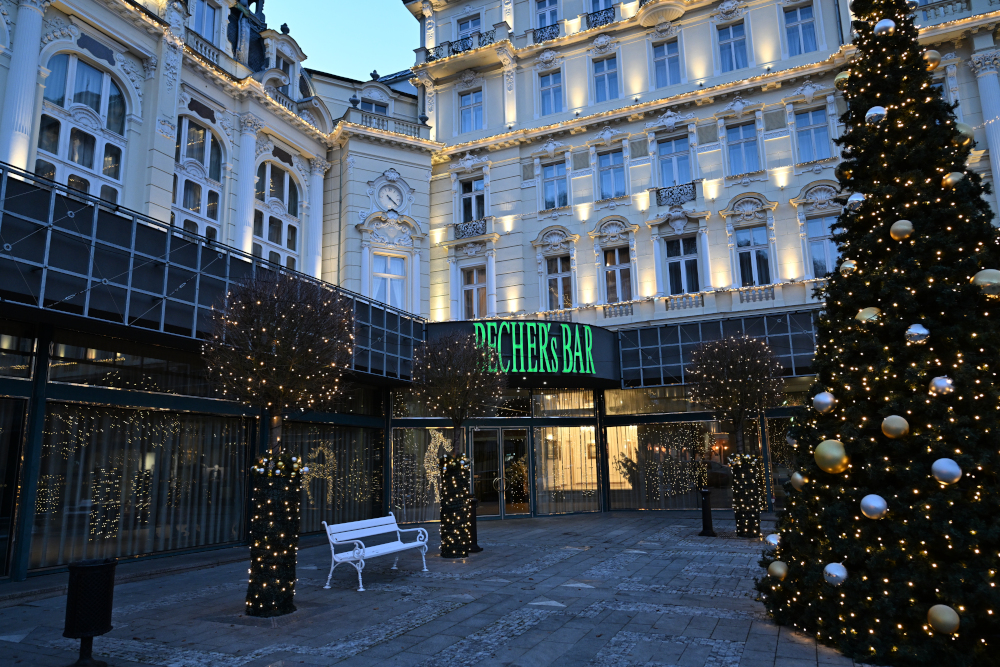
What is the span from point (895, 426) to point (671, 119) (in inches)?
670

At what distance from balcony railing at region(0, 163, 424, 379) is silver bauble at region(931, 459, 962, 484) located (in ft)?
26.5

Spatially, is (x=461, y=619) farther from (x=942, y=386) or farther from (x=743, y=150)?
(x=743, y=150)

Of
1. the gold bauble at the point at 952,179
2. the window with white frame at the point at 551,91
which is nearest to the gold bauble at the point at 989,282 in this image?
the gold bauble at the point at 952,179

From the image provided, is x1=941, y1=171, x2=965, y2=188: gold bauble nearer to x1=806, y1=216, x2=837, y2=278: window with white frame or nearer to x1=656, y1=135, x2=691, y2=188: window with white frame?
x1=806, y1=216, x2=837, y2=278: window with white frame

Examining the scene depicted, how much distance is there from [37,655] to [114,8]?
13458 millimetres

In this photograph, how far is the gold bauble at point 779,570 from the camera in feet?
21.0

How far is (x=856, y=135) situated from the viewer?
21.7ft

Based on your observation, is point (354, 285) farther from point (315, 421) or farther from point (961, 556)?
point (961, 556)

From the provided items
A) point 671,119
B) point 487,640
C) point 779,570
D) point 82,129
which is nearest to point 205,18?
point 82,129

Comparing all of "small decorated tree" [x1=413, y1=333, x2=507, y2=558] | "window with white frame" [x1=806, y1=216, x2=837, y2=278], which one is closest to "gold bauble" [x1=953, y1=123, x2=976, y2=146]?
"small decorated tree" [x1=413, y1=333, x2=507, y2=558]

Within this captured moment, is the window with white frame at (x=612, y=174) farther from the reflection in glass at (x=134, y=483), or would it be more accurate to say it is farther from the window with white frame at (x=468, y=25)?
the reflection in glass at (x=134, y=483)

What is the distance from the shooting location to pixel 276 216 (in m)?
19.3

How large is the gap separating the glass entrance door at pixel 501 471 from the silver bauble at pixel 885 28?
563 inches

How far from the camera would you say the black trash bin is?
5.61 metres
